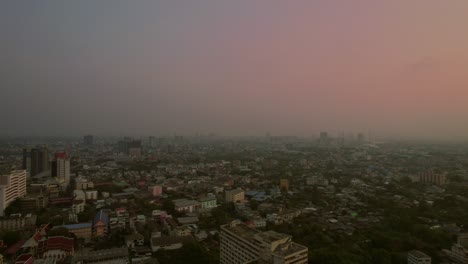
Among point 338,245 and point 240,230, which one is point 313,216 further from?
point 240,230

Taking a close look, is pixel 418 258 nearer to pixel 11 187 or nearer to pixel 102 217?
pixel 102 217

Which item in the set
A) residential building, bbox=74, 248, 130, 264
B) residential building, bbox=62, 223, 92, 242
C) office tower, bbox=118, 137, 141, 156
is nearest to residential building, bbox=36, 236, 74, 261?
residential building, bbox=74, 248, 130, 264

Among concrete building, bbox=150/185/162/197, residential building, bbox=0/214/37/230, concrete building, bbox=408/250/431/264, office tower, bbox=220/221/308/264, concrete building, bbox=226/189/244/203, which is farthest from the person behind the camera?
concrete building, bbox=150/185/162/197

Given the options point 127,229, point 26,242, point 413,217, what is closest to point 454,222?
point 413,217

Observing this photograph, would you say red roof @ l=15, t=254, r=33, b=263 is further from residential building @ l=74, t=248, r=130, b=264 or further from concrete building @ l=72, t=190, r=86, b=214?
concrete building @ l=72, t=190, r=86, b=214

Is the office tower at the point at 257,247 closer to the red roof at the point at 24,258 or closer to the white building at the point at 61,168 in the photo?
the red roof at the point at 24,258

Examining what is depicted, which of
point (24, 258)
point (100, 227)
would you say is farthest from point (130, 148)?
point (24, 258)
